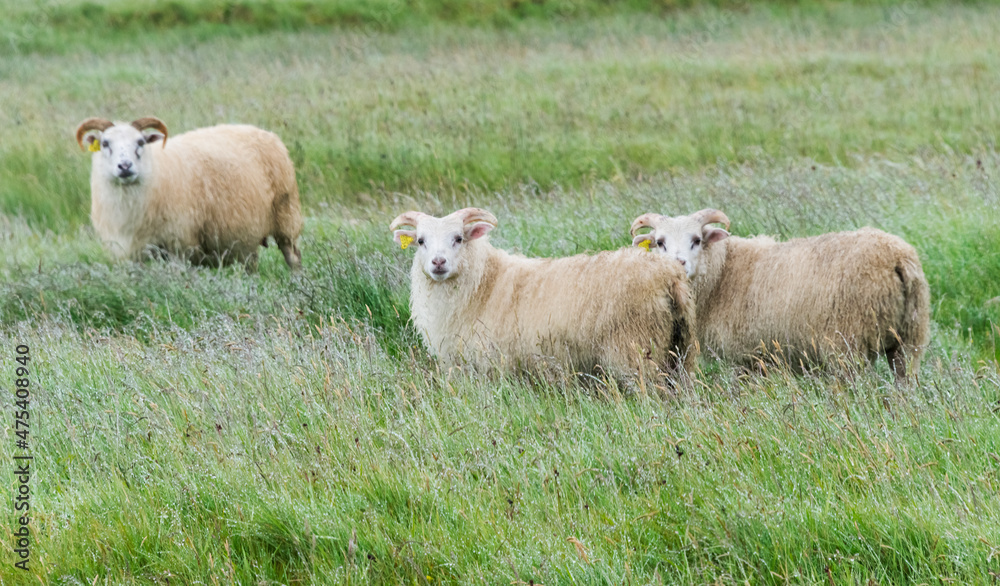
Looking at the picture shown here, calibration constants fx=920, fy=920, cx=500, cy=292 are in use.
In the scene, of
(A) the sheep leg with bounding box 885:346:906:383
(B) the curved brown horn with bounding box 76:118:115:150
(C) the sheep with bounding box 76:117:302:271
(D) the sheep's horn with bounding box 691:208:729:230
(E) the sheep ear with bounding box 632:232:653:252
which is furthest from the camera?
(C) the sheep with bounding box 76:117:302:271

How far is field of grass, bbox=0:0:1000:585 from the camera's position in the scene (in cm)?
300

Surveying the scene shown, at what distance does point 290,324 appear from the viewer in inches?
219

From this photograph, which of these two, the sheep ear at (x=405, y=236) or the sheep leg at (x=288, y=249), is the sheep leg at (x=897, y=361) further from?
the sheep leg at (x=288, y=249)

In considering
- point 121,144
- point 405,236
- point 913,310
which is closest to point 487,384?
point 405,236

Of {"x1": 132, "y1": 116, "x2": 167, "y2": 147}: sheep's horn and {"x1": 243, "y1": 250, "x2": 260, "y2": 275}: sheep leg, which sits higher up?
{"x1": 132, "y1": 116, "x2": 167, "y2": 147}: sheep's horn

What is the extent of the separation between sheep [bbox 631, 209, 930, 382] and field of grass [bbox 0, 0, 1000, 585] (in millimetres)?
248

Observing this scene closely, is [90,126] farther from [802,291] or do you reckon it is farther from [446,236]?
[802,291]

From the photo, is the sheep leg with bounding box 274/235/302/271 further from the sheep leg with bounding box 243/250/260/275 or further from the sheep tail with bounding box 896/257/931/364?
the sheep tail with bounding box 896/257/931/364

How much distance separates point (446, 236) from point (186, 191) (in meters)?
3.75

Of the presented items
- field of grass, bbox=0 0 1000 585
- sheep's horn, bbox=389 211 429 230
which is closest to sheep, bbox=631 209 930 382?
field of grass, bbox=0 0 1000 585

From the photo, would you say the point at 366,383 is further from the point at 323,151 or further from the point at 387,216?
the point at 323,151

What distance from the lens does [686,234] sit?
5.32m

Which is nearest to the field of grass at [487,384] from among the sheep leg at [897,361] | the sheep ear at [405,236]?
the sheep leg at [897,361]

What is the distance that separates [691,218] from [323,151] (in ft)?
22.1
